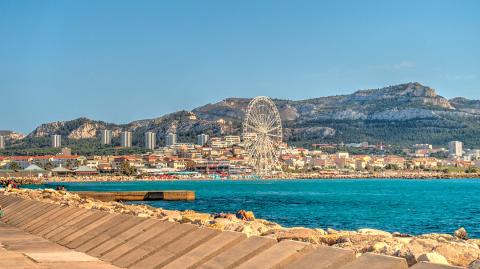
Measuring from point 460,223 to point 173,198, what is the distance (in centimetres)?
3809

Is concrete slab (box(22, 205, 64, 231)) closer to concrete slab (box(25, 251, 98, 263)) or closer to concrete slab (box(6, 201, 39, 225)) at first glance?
concrete slab (box(6, 201, 39, 225))

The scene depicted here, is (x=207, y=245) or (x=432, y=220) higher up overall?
(x=207, y=245)

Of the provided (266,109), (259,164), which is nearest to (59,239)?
(266,109)

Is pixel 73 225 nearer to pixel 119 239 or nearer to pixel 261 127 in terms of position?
pixel 119 239

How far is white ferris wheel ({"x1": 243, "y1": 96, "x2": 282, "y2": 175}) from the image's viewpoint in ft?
471

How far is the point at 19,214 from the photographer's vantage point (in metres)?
22.5

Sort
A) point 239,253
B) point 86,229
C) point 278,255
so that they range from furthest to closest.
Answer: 1. point 86,229
2. point 239,253
3. point 278,255

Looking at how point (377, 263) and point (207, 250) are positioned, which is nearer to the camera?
point (377, 263)

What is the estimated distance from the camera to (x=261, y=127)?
149 meters

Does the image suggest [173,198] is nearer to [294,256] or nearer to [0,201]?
[0,201]

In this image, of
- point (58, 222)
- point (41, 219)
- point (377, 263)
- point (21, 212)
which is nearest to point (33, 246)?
point (58, 222)

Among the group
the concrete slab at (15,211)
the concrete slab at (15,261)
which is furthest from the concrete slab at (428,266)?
the concrete slab at (15,211)

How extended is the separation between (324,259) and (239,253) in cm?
156

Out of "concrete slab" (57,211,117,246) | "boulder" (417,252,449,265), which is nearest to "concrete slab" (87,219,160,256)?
"concrete slab" (57,211,117,246)
